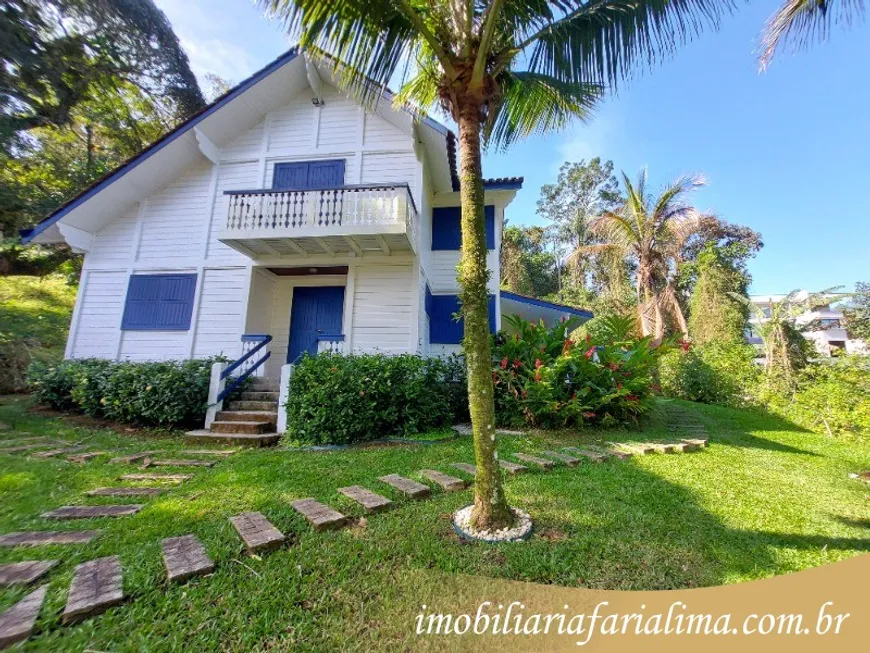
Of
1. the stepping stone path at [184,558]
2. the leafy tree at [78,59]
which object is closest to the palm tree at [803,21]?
the stepping stone path at [184,558]

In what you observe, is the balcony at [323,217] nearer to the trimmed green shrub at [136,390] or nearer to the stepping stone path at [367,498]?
the trimmed green shrub at [136,390]

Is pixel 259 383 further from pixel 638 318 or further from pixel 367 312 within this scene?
pixel 638 318

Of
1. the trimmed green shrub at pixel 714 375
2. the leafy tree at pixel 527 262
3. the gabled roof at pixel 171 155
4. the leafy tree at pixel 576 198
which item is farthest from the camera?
the leafy tree at pixel 576 198

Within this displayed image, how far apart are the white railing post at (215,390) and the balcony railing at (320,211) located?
2.82 metres

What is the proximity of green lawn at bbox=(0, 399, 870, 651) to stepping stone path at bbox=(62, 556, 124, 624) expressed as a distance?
57mm

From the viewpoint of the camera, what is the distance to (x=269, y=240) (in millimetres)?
7406

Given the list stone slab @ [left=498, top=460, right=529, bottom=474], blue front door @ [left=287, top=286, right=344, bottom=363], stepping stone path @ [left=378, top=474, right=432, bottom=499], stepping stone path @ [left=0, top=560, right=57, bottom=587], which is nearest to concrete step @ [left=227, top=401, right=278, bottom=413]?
blue front door @ [left=287, top=286, right=344, bottom=363]

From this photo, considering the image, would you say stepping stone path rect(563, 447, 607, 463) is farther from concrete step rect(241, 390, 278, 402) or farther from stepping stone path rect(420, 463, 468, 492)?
concrete step rect(241, 390, 278, 402)

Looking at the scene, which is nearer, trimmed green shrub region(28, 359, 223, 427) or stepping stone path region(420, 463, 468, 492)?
stepping stone path region(420, 463, 468, 492)

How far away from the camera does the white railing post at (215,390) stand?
6559 millimetres

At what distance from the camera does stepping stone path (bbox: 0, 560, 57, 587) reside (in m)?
2.03

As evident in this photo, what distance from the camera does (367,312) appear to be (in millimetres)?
7953

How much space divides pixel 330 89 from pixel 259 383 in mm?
7656

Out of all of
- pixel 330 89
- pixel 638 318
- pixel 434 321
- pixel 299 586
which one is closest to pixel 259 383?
pixel 434 321
